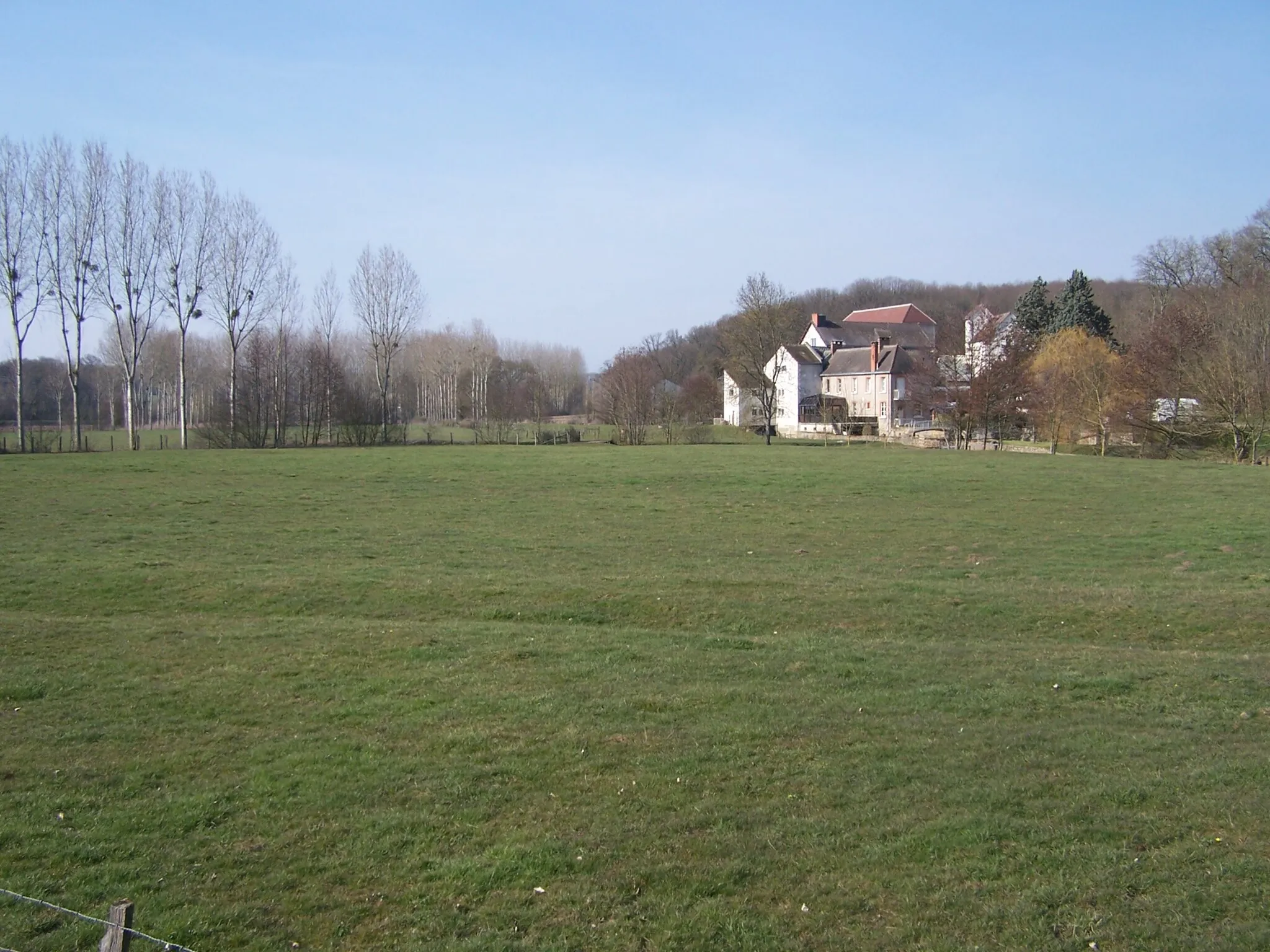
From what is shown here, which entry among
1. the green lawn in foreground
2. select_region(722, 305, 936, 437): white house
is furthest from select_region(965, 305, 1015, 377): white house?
the green lawn in foreground

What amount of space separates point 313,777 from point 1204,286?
3006 inches

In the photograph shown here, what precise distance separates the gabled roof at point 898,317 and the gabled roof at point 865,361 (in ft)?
71.0

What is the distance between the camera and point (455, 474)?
3772 cm

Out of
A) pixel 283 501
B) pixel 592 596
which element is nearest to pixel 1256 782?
pixel 592 596

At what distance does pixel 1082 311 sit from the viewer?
7288 centimetres

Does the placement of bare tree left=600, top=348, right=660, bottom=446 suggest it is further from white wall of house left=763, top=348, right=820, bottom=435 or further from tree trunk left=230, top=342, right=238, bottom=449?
tree trunk left=230, top=342, right=238, bottom=449

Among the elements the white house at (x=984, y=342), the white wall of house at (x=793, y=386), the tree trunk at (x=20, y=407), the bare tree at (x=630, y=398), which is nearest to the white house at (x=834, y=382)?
the white wall of house at (x=793, y=386)

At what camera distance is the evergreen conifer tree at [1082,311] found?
72625 mm

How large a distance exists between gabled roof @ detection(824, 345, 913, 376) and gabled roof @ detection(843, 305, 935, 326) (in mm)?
21639

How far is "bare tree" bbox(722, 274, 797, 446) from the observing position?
76.3m

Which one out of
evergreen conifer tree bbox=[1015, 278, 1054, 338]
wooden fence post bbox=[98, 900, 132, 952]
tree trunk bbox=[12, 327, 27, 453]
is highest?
evergreen conifer tree bbox=[1015, 278, 1054, 338]

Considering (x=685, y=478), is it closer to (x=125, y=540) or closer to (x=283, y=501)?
(x=283, y=501)

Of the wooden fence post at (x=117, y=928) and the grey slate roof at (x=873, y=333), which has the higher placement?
the grey slate roof at (x=873, y=333)

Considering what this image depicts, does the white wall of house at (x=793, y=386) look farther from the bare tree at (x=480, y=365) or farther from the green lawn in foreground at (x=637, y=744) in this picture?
the green lawn in foreground at (x=637, y=744)
